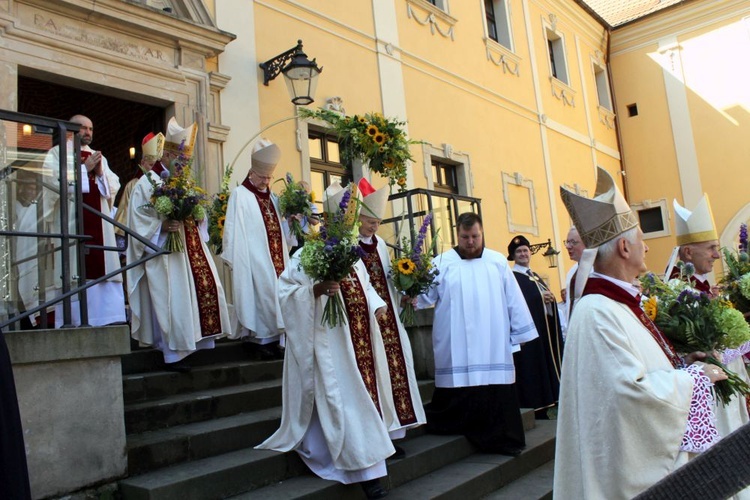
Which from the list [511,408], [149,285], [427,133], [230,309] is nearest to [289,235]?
[230,309]

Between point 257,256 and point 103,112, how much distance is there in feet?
13.4

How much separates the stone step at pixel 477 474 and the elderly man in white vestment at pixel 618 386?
1.76m

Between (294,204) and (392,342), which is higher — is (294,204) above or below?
above

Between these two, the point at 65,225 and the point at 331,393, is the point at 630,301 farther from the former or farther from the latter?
the point at 65,225

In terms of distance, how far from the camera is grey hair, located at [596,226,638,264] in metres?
2.81

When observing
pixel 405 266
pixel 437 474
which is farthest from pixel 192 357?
pixel 437 474

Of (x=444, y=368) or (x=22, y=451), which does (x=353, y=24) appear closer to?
(x=444, y=368)

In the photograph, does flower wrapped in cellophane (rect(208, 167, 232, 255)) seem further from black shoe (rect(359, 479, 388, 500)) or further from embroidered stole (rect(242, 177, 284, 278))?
black shoe (rect(359, 479, 388, 500))

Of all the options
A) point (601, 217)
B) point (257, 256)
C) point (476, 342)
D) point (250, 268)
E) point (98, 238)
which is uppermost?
point (98, 238)

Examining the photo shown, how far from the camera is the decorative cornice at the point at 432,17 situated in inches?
445

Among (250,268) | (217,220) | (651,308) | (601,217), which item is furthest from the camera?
(217,220)

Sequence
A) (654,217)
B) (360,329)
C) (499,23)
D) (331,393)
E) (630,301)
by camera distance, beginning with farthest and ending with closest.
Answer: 1. (654,217)
2. (499,23)
3. (360,329)
4. (331,393)
5. (630,301)

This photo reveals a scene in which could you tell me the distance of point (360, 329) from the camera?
4586 mm

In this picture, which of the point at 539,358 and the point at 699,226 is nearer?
the point at 699,226
